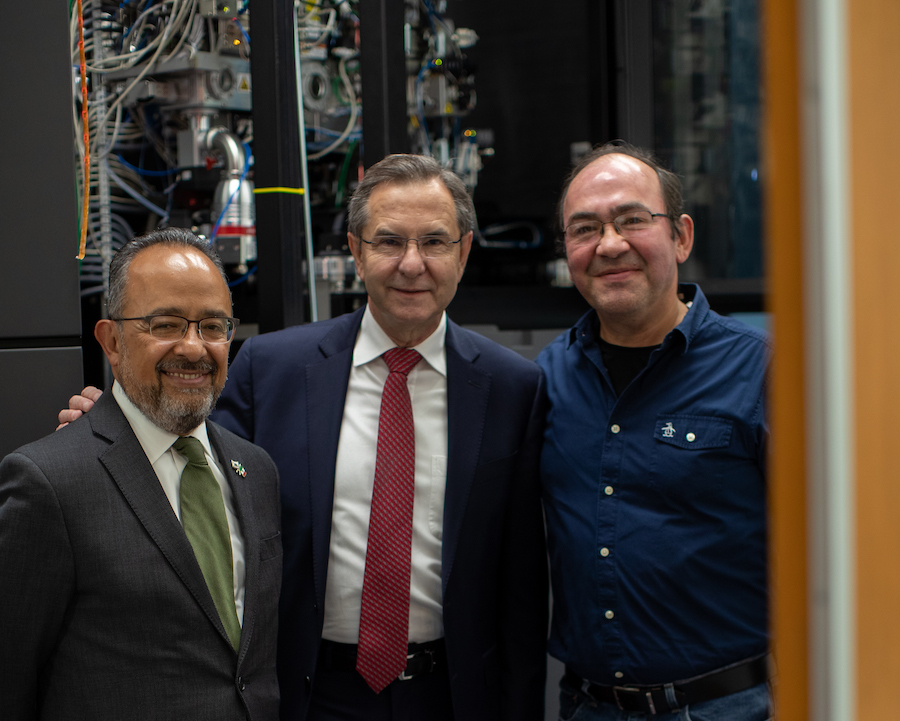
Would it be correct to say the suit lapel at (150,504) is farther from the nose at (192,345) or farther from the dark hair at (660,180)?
the dark hair at (660,180)

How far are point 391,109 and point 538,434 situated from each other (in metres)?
1.12

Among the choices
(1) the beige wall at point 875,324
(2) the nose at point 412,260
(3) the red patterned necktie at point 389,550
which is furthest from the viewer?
(2) the nose at point 412,260

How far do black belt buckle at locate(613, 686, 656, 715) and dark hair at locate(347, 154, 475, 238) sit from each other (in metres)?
0.99

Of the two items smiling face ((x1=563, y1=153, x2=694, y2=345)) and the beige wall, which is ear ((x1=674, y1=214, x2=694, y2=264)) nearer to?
smiling face ((x1=563, y1=153, x2=694, y2=345))

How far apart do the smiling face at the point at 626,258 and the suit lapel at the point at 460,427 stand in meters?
0.29

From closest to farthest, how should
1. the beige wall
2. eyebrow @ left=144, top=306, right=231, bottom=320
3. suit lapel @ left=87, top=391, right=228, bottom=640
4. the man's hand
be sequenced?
1. the beige wall
2. suit lapel @ left=87, top=391, right=228, bottom=640
3. eyebrow @ left=144, top=306, right=231, bottom=320
4. the man's hand

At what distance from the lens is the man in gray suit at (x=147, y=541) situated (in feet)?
4.00

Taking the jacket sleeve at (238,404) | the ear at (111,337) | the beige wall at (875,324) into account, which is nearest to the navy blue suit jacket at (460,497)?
the jacket sleeve at (238,404)

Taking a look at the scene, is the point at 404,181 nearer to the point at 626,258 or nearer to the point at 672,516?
the point at 626,258

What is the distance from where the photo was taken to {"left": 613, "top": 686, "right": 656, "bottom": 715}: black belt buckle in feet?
5.16

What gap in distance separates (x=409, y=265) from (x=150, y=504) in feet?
2.35

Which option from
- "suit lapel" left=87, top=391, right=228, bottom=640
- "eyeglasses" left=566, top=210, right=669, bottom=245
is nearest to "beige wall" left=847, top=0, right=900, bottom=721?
"suit lapel" left=87, top=391, right=228, bottom=640

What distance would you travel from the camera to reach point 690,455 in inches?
63.0

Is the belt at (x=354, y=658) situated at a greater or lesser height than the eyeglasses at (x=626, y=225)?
lesser
